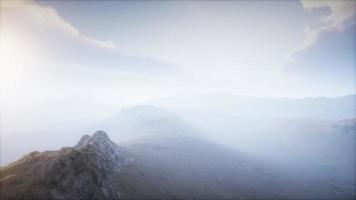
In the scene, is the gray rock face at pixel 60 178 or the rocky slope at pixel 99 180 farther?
the rocky slope at pixel 99 180

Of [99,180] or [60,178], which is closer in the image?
[60,178]

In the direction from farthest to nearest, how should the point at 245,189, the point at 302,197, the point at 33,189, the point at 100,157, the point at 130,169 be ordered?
the point at 302,197, the point at 245,189, the point at 130,169, the point at 100,157, the point at 33,189

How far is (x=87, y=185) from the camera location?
9288cm

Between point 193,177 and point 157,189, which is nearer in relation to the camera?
point 157,189

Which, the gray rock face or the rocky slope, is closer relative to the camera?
the gray rock face

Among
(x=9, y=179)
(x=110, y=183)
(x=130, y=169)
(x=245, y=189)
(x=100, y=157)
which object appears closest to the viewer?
(x=9, y=179)

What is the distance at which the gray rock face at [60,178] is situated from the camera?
82.4 metres

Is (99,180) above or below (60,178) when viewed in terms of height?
above

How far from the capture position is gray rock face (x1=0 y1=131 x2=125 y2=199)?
270 feet

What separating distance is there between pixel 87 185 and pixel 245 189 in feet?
438

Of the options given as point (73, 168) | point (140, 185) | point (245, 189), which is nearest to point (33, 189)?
point (73, 168)

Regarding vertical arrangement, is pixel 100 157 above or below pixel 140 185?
above

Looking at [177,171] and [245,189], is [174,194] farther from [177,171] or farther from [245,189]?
[245,189]

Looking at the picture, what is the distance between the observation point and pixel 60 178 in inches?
3529
